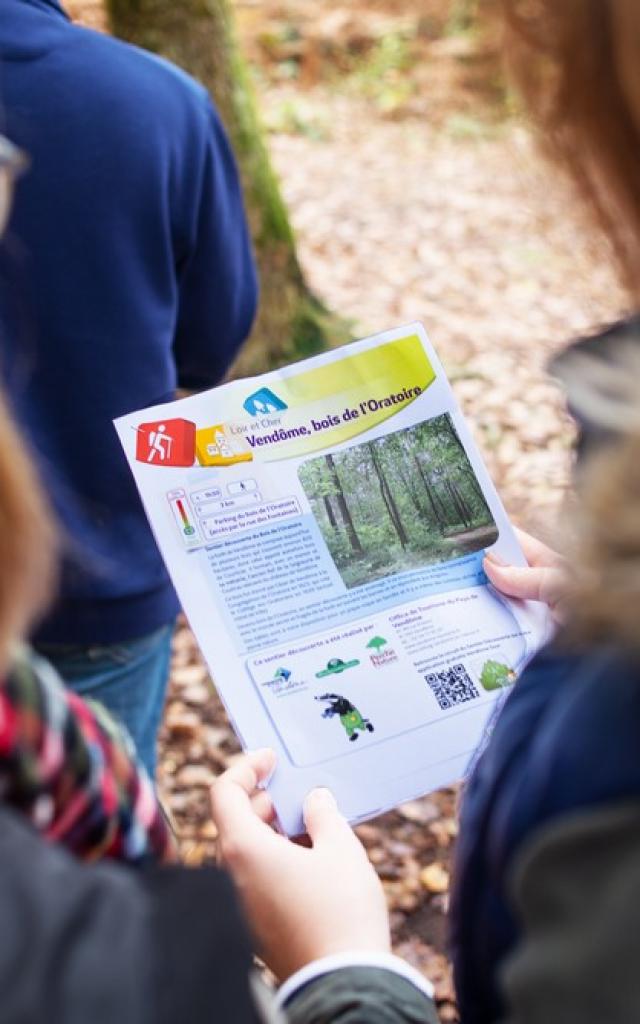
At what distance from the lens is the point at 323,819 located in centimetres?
111

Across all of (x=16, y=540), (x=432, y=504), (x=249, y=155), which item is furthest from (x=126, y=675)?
(x=249, y=155)

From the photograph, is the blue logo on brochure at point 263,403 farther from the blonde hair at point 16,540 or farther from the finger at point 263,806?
the blonde hair at point 16,540

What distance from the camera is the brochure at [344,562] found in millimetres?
1187

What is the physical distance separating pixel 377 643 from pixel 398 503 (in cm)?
20

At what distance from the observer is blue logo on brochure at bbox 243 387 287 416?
131 centimetres

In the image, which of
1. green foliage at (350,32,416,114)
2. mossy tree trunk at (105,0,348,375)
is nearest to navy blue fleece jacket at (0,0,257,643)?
mossy tree trunk at (105,0,348,375)

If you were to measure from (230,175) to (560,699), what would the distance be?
132 cm

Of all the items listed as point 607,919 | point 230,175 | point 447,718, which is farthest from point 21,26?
point 607,919

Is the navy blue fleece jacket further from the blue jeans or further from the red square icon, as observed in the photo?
the red square icon

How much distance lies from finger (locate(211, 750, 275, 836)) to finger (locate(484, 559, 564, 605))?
358 millimetres

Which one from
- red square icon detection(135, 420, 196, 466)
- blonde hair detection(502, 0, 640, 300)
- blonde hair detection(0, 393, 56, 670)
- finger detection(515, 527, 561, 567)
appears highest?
blonde hair detection(502, 0, 640, 300)

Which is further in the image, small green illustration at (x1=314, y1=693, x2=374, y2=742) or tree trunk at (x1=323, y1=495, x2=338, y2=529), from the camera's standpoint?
tree trunk at (x1=323, y1=495, x2=338, y2=529)

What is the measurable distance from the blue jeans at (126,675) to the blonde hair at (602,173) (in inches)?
45.1

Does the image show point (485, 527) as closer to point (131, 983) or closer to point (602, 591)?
point (602, 591)
